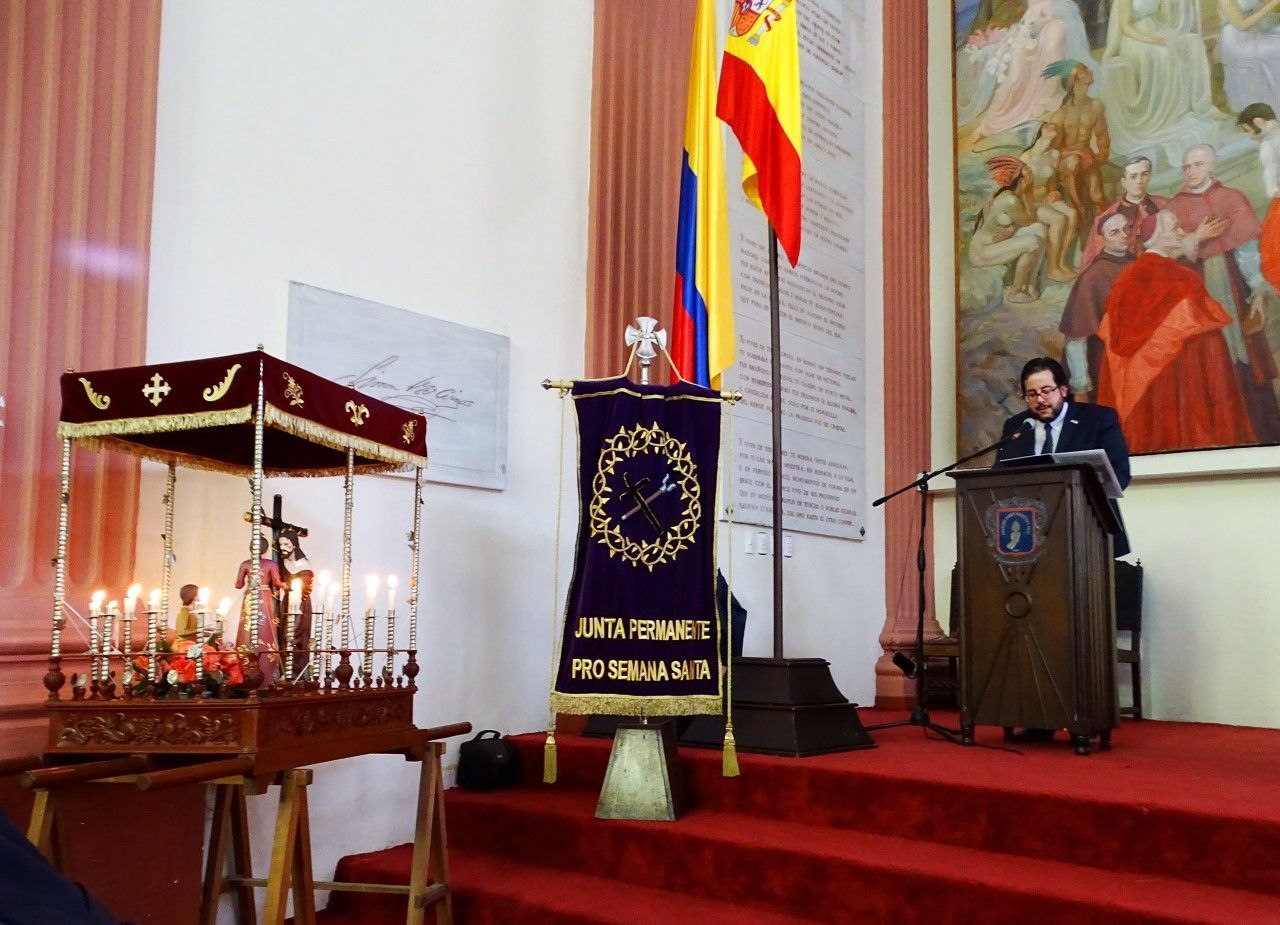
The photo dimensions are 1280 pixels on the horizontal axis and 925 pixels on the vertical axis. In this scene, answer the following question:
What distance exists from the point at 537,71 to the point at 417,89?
2.43ft

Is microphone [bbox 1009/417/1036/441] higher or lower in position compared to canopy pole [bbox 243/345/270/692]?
higher

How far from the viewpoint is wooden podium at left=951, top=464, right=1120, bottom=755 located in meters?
4.50

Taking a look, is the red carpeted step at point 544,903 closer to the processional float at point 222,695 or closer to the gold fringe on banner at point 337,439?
the processional float at point 222,695

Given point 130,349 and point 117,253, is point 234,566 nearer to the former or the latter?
point 130,349

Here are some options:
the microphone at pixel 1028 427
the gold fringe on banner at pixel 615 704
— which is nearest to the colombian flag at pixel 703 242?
the microphone at pixel 1028 427

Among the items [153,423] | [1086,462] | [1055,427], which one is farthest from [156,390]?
[1055,427]

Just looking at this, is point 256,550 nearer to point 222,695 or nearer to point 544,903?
point 222,695

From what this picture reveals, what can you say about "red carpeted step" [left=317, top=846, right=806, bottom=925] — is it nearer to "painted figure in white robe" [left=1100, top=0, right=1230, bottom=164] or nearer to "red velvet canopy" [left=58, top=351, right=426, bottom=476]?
"red velvet canopy" [left=58, top=351, right=426, bottom=476]

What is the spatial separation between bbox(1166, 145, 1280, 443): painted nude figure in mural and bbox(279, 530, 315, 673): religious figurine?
17.3 ft

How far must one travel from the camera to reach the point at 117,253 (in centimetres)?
398

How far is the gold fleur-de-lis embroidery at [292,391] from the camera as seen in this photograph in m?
3.26

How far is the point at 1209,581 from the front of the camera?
667 centimetres

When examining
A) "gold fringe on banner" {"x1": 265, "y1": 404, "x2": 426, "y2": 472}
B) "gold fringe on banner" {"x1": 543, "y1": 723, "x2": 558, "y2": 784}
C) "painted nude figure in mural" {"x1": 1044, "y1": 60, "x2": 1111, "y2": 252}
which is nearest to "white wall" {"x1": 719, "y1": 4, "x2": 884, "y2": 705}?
"painted nude figure in mural" {"x1": 1044, "y1": 60, "x2": 1111, "y2": 252}

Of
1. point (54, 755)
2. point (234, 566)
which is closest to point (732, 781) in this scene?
point (234, 566)
